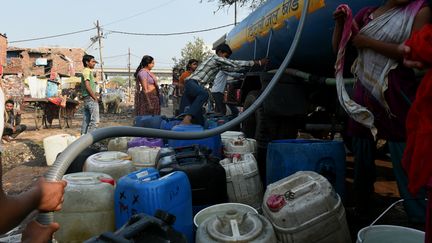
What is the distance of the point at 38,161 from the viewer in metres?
6.59

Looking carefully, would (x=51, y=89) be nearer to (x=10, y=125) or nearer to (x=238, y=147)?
(x=10, y=125)

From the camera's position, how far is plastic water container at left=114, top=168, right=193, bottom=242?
2.13m

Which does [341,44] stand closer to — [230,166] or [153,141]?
[230,166]

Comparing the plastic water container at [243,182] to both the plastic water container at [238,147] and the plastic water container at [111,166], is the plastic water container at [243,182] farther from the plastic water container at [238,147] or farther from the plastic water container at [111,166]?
the plastic water container at [111,166]

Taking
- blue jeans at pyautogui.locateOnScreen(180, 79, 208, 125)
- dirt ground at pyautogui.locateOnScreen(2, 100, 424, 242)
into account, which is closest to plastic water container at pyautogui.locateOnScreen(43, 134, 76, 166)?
dirt ground at pyautogui.locateOnScreen(2, 100, 424, 242)

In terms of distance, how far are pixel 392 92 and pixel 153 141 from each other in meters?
2.69

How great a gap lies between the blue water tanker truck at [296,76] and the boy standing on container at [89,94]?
3.11 metres

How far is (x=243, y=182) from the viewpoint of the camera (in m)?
3.05

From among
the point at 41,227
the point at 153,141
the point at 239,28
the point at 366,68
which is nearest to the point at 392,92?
the point at 366,68

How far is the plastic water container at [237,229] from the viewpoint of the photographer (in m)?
1.91

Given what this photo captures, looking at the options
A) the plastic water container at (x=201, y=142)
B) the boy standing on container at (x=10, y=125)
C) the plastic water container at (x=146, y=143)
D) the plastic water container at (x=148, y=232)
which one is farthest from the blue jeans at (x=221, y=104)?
the plastic water container at (x=148, y=232)

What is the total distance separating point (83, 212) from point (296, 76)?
3.18 m

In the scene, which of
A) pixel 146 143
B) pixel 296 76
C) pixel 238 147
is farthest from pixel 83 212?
pixel 296 76

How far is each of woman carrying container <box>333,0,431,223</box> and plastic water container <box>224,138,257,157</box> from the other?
138 cm
